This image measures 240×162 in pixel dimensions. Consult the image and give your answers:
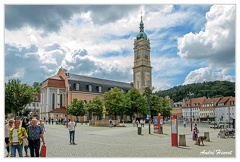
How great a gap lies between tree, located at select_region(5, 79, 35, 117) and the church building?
96.7 ft

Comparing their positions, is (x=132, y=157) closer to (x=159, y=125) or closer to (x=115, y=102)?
(x=159, y=125)

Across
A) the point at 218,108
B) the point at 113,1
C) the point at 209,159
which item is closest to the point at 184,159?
the point at 209,159

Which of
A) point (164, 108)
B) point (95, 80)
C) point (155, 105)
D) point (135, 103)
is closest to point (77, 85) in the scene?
point (95, 80)

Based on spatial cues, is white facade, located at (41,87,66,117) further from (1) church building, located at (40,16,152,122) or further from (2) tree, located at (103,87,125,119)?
(2) tree, located at (103,87,125,119)

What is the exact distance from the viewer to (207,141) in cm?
1897

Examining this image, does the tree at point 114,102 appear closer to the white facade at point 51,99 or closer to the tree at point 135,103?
the tree at point 135,103

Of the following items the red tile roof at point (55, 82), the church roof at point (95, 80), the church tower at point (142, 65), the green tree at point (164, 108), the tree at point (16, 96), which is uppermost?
the church tower at point (142, 65)

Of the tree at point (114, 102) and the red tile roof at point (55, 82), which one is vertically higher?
the red tile roof at point (55, 82)

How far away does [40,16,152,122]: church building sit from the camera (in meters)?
73.2

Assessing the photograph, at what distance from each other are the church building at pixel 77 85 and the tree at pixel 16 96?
2947 cm

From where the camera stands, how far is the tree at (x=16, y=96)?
34.2 meters

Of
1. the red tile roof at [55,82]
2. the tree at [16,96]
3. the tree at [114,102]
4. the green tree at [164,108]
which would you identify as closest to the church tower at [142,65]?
the green tree at [164,108]

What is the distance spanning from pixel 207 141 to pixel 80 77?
67334 millimetres

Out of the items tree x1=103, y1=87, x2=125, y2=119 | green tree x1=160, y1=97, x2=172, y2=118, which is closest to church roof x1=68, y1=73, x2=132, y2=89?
tree x1=103, y1=87, x2=125, y2=119
